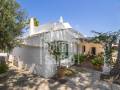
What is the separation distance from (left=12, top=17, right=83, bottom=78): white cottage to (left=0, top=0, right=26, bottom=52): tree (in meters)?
3.66

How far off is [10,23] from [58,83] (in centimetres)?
694

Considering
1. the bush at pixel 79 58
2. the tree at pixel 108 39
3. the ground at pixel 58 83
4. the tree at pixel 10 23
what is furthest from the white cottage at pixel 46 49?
the tree at pixel 108 39

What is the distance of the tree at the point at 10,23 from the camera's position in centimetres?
1547

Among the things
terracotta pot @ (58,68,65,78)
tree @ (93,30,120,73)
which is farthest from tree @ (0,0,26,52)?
tree @ (93,30,120,73)

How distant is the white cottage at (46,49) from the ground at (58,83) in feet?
5.54

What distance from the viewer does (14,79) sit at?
62.7ft

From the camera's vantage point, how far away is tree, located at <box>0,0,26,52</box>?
15.5m

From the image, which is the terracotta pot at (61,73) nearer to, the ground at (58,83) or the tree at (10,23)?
the ground at (58,83)

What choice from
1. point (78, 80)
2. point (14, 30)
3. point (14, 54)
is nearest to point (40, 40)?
point (14, 30)

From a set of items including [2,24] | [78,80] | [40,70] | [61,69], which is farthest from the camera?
[40,70]

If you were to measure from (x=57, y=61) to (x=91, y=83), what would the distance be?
5207 millimetres

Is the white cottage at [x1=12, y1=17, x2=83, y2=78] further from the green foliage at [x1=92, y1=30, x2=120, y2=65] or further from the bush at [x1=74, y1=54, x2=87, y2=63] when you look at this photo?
the green foliage at [x1=92, y1=30, x2=120, y2=65]

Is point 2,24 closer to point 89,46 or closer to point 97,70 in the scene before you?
point 97,70

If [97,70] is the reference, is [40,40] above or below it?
above
